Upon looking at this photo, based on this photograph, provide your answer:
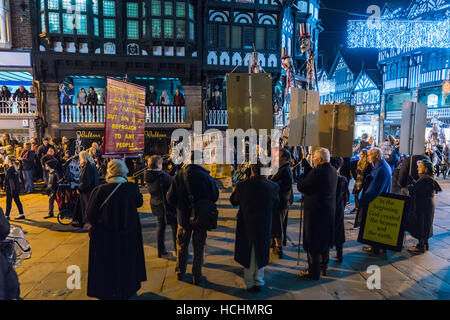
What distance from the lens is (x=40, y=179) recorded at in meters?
13.5

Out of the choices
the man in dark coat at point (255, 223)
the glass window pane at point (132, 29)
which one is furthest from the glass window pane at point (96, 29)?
the man in dark coat at point (255, 223)

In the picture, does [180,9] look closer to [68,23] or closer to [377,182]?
[68,23]

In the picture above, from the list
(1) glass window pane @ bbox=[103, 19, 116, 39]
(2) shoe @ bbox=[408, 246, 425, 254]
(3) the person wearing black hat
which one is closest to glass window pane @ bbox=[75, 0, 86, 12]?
(1) glass window pane @ bbox=[103, 19, 116, 39]

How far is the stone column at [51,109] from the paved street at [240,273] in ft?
35.6

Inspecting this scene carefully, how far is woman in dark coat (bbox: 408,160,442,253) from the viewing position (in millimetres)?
5539

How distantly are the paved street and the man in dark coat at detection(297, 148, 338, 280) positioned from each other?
58 cm

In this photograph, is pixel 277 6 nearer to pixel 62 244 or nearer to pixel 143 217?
pixel 143 217

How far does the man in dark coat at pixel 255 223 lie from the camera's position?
13.3 ft

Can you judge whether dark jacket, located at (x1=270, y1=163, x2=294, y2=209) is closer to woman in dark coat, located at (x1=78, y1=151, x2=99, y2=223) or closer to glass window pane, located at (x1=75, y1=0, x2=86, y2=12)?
woman in dark coat, located at (x1=78, y1=151, x2=99, y2=223)

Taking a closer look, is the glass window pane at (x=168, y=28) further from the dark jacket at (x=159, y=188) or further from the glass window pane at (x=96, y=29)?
the dark jacket at (x=159, y=188)

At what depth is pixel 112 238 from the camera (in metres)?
3.63

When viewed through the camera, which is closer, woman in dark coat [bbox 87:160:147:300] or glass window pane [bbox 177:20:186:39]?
woman in dark coat [bbox 87:160:147:300]

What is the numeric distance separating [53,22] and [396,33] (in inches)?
735

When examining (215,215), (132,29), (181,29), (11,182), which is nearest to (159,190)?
(215,215)
